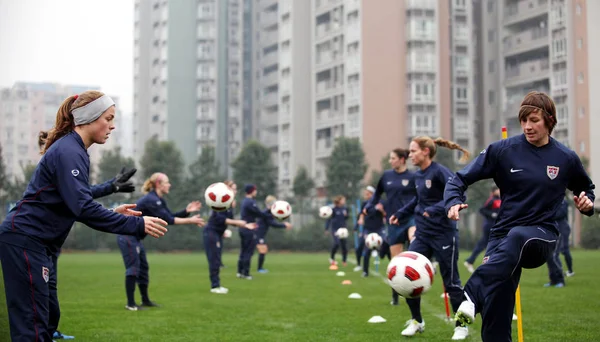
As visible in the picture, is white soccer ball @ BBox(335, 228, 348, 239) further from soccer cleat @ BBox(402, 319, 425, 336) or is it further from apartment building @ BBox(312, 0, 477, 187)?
apartment building @ BBox(312, 0, 477, 187)

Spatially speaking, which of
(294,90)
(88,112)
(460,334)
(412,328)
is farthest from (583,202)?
(294,90)

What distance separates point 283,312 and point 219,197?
2.42m

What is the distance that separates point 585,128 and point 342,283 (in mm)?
45142

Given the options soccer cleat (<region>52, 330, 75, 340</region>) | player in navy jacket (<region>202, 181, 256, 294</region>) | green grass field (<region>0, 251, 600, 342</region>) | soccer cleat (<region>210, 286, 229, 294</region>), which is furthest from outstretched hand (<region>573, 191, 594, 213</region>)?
soccer cleat (<region>210, 286, 229, 294</region>)

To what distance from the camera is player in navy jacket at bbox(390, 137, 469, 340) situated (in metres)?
10.2

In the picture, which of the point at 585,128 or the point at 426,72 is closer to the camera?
the point at 585,128

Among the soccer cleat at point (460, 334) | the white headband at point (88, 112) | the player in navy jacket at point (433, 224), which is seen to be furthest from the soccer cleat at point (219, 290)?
the white headband at point (88, 112)

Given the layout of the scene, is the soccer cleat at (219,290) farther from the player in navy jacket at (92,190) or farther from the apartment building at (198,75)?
the apartment building at (198,75)

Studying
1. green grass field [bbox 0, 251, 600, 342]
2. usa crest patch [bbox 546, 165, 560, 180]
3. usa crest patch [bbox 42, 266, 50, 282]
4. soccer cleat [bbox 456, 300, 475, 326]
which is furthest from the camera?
green grass field [bbox 0, 251, 600, 342]

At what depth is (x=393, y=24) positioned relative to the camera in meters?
66.6

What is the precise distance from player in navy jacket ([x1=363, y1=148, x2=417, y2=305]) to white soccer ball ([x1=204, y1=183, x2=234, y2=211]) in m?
2.49

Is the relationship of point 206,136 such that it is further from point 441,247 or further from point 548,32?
point 441,247

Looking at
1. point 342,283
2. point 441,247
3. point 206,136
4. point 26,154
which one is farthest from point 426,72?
point 26,154

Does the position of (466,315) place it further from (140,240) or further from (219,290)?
(219,290)
